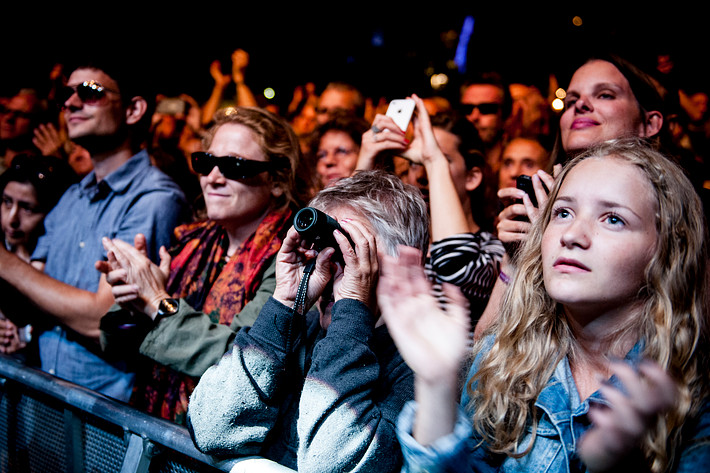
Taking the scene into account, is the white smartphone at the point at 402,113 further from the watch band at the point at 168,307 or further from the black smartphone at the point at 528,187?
the watch band at the point at 168,307

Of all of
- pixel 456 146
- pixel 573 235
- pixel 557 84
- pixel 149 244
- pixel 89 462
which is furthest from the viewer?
pixel 557 84

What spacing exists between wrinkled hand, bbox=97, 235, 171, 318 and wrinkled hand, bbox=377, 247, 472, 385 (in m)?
1.16

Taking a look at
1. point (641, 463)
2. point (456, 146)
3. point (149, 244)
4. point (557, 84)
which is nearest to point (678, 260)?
point (641, 463)

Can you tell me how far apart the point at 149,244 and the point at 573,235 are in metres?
1.83

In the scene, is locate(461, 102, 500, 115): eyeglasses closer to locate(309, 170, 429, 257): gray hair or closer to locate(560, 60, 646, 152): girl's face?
locate(560, 60, 646, 152): girl's face

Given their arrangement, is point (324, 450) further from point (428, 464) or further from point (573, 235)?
point (573, 235)

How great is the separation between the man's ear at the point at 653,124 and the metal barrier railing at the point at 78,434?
1645 millimetres

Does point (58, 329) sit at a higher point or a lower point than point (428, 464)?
lower

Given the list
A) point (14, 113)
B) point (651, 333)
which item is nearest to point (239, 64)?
point (14, 113)

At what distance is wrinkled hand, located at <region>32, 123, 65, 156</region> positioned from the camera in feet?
13.6

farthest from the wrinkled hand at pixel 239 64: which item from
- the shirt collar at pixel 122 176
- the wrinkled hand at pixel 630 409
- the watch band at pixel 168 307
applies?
the wrinkled hand at pixel 630 409

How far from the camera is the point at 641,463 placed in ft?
3.64

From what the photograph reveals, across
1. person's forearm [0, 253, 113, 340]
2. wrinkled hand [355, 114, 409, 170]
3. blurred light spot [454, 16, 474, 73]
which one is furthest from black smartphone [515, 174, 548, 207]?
blurred light spot [454, 16, 474, 73]

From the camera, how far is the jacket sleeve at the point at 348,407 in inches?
50.0
